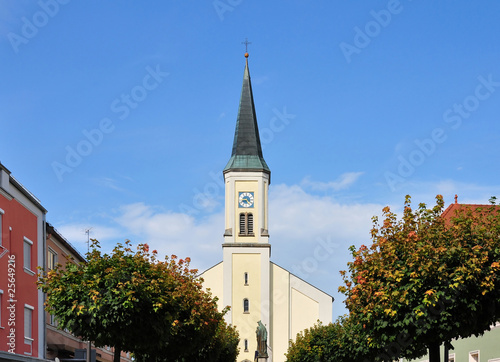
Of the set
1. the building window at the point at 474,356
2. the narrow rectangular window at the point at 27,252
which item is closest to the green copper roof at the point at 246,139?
the building window at the point at 474,356

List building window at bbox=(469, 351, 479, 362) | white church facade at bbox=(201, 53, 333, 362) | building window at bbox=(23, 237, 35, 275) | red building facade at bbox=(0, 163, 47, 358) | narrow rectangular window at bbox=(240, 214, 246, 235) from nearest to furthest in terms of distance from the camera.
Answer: red building facade at bbox=(0, 163, 47, 358)
building window at bbox=(23, 237, 35, 275)
building window at bbox=(469, 351, 479, 362)
white church facade at bbox=(201, 53, 333, 362)
narrow rectangular window at bbox=(240, 214, 246, 235)

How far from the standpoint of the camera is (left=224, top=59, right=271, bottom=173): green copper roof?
77694mm

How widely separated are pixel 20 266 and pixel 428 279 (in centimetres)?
1791

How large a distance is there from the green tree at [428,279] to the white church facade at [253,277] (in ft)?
165

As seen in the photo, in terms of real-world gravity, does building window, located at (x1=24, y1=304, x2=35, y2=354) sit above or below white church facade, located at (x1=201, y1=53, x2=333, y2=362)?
below

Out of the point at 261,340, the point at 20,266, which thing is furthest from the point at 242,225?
the point at 20,266

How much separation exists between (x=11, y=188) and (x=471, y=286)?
61.6 ft

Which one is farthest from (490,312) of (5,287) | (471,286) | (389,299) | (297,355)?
(297,355)

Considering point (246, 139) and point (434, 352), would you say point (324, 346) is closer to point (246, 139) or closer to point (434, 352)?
point (434, 352)

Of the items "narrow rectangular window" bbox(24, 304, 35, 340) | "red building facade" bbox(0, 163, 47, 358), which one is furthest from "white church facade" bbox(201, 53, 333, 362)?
"narrow rectangular window" bbox(24, 304, 35, 340)

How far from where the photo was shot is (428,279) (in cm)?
2141

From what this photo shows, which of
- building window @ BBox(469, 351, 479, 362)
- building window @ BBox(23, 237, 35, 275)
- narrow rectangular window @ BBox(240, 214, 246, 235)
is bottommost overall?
building window @ BBox(469, 351, 479, 362)

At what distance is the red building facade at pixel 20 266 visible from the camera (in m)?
30.4

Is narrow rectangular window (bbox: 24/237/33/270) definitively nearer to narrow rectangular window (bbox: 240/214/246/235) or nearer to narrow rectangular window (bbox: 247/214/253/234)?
narrow rectangular window (bbox: 240/214/246/235)
